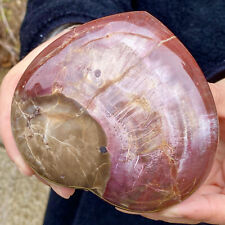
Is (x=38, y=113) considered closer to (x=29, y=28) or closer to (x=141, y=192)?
(x=141, y=192)

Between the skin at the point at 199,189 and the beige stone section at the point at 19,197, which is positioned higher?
the skin at the point at 199,189

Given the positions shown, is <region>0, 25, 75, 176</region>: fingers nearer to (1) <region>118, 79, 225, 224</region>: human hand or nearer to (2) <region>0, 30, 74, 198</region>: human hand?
(2) <region>0, 30, 74, 198</region>: human hand

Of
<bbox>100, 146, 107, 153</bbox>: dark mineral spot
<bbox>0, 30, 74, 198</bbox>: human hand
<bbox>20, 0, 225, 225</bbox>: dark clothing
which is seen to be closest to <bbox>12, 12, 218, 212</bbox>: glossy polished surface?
<bbox>100, 146, 107, 153</bbox>: dark mineral spot

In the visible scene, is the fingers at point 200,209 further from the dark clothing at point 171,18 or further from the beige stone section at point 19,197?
the beige stone section at point 19,197

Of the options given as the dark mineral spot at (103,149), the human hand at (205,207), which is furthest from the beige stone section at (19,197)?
the dark mineral spot at (103,149)

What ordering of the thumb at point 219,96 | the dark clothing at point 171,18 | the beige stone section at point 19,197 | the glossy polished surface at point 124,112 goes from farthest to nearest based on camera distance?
the beige stone section at point 19,197 < the dark clothing at point 171,18 < the thumb at point 219,96 < the glossy polished surface at point 124,112

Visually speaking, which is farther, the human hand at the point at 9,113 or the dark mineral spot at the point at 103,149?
the human hand at the point at 9,113

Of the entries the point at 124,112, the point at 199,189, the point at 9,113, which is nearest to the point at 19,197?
the point at 9,113

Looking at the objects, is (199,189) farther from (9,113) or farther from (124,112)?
(9,113)
